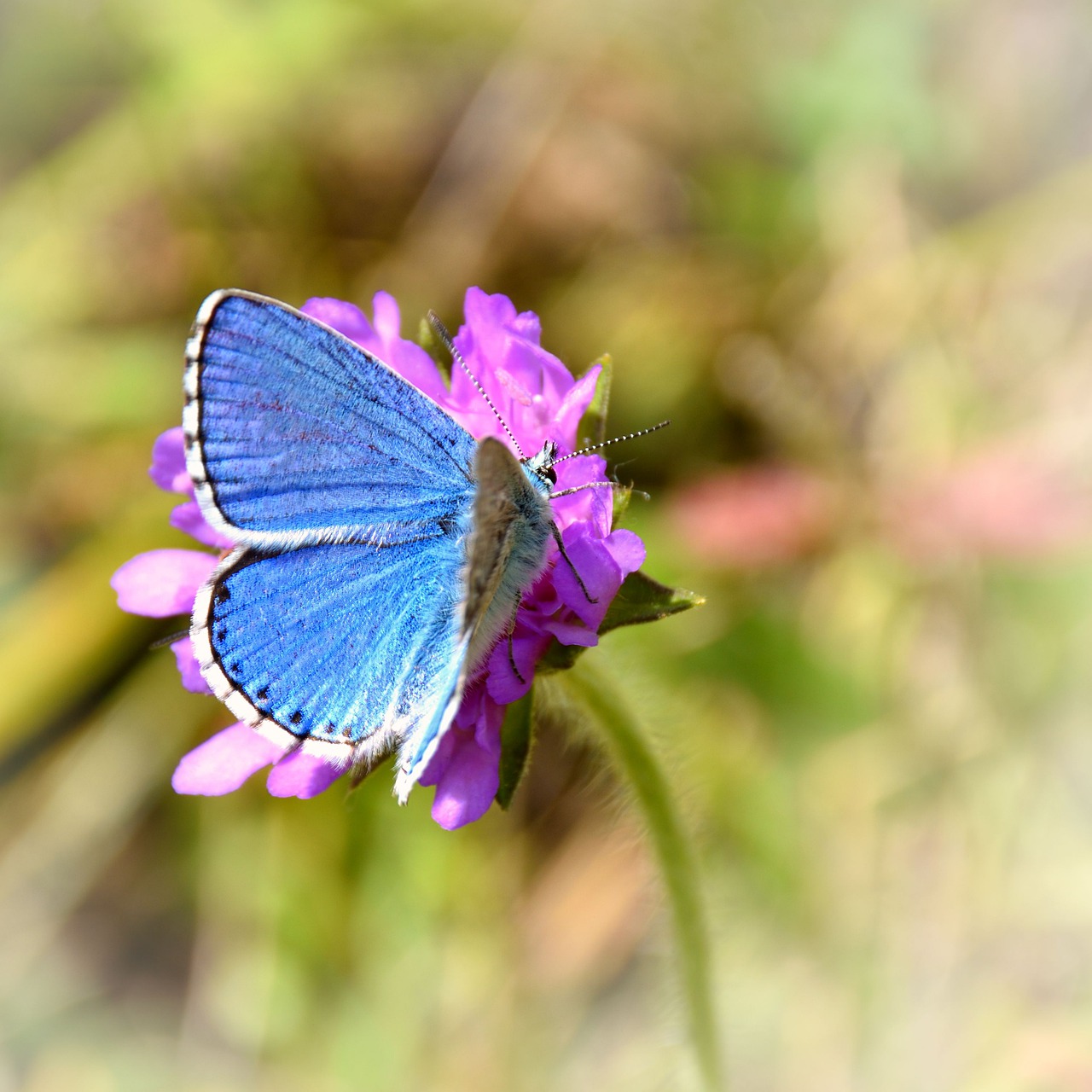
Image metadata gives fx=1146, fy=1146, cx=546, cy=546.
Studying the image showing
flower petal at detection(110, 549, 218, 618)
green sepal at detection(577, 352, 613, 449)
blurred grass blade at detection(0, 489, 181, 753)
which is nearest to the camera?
green sepal at detection(577, 352, 613, 449)

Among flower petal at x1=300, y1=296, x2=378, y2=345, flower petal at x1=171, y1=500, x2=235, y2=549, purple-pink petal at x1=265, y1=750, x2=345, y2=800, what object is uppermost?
flower petal at x1=300, y1=296, x2=378, y2=345

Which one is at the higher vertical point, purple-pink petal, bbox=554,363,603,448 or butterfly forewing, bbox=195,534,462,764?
purple-pink petal, bbox=554,363,603,448

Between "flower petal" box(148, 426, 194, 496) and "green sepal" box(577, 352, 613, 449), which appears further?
"flower petal" box(148, 426, 194, 496)

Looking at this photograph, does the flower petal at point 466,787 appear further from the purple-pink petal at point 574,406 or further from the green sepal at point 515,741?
the purple-pink petal at point 574,406

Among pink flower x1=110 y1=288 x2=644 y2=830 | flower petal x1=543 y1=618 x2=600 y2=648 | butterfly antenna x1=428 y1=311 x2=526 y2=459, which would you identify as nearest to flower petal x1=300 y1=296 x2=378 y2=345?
pink flower x1=110 y1=288 x2=644 y2=830

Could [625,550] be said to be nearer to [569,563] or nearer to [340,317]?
[569,563]

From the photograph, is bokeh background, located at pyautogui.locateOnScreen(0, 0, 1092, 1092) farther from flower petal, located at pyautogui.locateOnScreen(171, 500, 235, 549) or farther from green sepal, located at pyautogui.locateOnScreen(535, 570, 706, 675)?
flower petal, located at pyautogui.locateOnScreen(171, 500, 235, 549)

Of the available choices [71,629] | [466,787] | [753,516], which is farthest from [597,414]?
[71,629]

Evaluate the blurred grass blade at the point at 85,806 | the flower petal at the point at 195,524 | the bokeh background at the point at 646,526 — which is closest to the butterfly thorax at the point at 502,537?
the flower petal at the point at 195,524
